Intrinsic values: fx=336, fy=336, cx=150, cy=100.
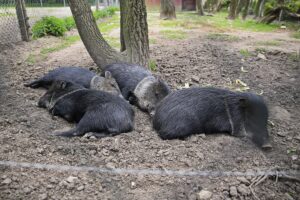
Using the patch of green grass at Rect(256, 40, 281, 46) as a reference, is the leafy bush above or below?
above

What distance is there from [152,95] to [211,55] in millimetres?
2477

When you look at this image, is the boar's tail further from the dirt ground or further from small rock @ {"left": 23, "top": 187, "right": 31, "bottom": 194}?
small rock @ {"left": 23, "top": 187, "right": 31, "bottom": 194}

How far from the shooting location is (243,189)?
2.71 m

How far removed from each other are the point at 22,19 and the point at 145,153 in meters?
5.86

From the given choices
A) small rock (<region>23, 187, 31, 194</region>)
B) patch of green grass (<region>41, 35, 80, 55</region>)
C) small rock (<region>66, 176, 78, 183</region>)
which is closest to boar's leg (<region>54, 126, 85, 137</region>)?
small rock (<region>66, 176, 78, 183</region>)

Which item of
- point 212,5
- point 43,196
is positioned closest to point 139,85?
point 43,196

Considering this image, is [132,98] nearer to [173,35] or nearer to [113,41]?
[113,41]

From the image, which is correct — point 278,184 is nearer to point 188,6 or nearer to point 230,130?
point 230,130

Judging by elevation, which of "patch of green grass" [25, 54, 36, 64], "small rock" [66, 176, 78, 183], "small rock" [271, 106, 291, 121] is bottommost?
"small rock" [271, 106, 291, 121]

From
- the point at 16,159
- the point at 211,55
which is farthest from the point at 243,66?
the point at 16,159

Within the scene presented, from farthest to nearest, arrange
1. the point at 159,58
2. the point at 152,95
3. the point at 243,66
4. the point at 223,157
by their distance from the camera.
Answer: the point at 159,58 < the point at 243,66 < the point at 152,95 < the point at 223,157

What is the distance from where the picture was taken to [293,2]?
39.9 ft

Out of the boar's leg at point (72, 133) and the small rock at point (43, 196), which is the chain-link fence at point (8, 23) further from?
the small rock at point (43, 196)

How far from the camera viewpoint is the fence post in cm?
773
